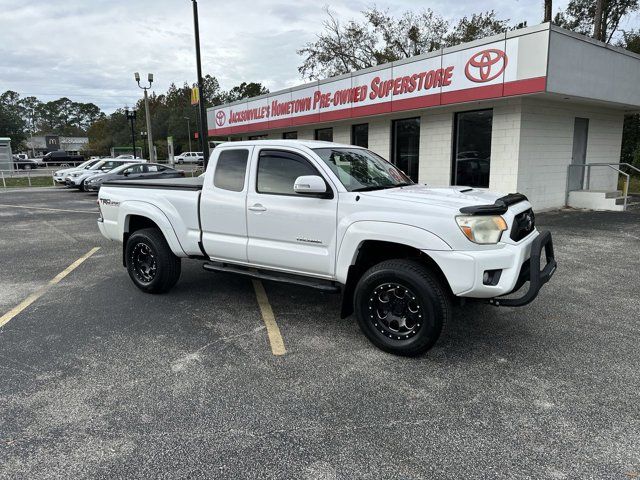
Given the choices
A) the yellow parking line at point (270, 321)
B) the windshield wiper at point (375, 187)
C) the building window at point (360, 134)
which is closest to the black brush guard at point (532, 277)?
the windshield wiper at point (375, 187)

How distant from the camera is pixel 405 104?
44.8 ft

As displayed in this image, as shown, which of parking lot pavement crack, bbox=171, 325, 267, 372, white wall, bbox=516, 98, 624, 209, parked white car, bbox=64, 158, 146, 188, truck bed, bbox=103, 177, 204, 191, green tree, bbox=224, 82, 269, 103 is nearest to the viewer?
parking lot pavement crack, bbox=171, 325, 267, 372

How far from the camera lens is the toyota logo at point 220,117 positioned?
23797mm

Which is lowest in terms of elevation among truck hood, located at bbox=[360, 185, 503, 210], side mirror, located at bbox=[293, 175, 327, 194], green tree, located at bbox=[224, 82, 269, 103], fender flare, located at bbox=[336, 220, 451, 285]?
fender flare, located at bbox=[336, 220, 451, 285]

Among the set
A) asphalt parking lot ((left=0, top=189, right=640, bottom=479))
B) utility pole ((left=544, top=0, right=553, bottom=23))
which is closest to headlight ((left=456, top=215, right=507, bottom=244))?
asphalt parking lot ((left=0, top=189, right=640, bottom=479))

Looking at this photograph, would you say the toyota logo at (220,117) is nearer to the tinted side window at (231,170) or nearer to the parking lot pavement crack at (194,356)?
the tinted side window at (231,170)

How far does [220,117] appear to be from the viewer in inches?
953

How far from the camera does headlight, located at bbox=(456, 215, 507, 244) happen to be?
3.84 meters

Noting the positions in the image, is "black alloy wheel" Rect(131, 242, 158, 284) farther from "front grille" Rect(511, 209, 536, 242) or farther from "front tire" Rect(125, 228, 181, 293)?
"front grille" Rect(511, 209, 536, 242)

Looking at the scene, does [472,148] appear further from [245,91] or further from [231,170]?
[245,91]

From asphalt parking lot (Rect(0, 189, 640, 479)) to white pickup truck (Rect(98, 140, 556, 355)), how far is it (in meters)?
0.51

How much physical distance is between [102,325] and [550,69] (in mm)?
10348

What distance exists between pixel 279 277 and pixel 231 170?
4.54 feet

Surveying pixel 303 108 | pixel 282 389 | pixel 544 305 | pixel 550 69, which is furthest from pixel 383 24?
pixel 282 389
